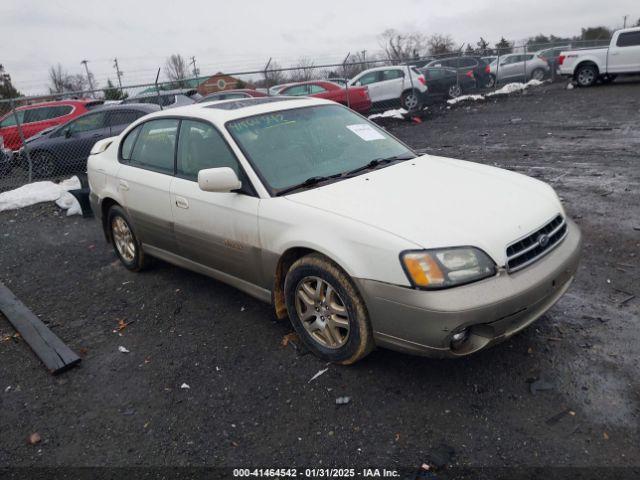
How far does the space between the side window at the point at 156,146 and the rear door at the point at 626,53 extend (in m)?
18.4

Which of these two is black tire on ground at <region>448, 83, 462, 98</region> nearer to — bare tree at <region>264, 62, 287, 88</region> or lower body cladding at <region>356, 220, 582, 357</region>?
bare tree at <region>264, 62, 287, 88</region>

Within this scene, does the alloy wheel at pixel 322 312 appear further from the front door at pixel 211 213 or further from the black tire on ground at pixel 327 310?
the front door at pixel 211 213

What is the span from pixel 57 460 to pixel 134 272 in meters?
→ 2.80

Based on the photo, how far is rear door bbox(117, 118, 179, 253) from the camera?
445 cm

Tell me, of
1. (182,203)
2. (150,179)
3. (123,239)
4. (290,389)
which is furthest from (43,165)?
(290,389)

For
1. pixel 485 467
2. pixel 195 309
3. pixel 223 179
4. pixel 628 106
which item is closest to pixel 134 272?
pixel 195 309

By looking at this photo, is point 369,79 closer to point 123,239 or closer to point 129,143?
point 129,143

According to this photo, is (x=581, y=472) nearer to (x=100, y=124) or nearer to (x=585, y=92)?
(x=100, y=124)

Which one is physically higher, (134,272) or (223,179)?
(223,179)

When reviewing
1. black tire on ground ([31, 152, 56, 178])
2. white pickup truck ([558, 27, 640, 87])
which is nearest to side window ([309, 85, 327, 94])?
black tire on ground ([31, 152, 56, 178])

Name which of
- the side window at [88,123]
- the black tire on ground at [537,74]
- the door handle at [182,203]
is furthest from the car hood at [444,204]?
the black tire on ground at [537,74]

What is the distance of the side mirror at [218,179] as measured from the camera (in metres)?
3.49

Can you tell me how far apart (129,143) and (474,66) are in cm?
1840

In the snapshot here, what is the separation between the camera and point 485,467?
8.25ft
